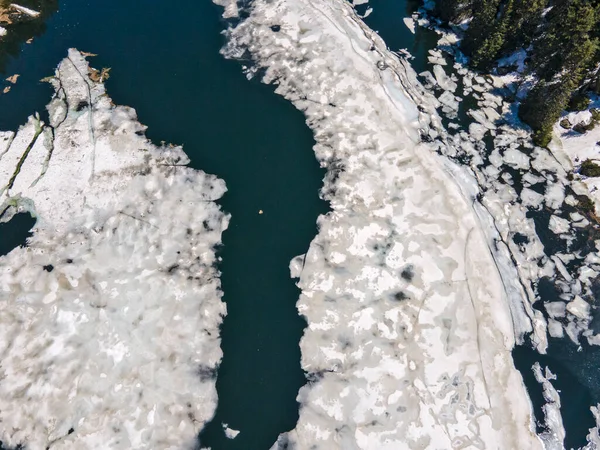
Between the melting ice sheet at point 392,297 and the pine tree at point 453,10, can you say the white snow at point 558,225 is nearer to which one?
the melting ice sheet at point 392,297

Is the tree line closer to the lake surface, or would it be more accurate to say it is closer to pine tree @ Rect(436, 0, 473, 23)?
pine tree @ Rect(436, 0, 473, 23)

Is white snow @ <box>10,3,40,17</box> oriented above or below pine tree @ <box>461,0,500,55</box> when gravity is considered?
below

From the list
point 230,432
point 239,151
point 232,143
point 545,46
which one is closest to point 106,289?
point 230,432

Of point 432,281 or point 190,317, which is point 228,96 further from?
point 432,281

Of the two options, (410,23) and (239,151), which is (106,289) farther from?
(410,23)

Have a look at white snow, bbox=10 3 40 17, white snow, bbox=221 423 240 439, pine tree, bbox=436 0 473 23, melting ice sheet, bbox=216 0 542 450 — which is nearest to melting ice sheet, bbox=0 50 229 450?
white snow, bbox=221 423 240 439

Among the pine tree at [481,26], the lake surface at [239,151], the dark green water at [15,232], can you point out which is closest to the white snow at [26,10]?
the lake surface at [239,151]
